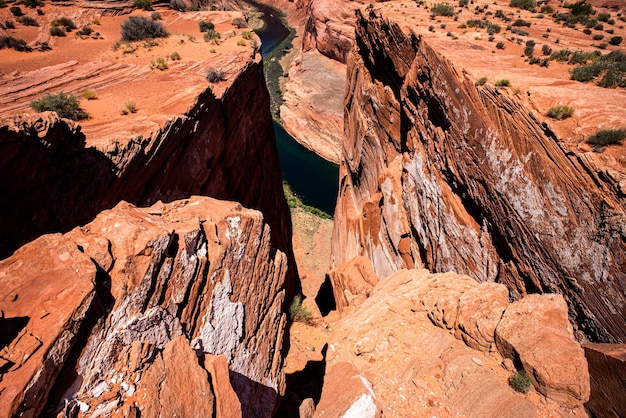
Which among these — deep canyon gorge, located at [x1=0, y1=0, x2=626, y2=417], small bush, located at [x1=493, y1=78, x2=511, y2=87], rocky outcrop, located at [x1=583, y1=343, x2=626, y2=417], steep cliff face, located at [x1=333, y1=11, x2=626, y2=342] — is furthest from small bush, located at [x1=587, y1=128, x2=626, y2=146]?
rocky outcrop, located at [x1=583, y1=343, x2=626, y2=417]

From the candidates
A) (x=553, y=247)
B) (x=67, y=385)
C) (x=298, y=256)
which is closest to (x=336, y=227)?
(x=298, y=256)

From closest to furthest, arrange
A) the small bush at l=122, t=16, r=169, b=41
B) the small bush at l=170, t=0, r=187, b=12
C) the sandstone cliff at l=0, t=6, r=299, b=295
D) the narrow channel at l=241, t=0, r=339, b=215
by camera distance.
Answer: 1. the sandstone cliff at l=0, t=6, r=299, b=295
2. the small bush at l=122, t=16, r=169, b=41
3. the small bush at l=170, t=0, r=187, b=12
4. the narrow channel at l=241, t=0, r=339, b=215

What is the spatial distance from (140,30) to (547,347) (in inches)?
857

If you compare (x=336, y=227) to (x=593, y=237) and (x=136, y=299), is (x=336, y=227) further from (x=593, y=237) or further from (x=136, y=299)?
(x=136, y=299)

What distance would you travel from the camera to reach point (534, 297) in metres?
6.98

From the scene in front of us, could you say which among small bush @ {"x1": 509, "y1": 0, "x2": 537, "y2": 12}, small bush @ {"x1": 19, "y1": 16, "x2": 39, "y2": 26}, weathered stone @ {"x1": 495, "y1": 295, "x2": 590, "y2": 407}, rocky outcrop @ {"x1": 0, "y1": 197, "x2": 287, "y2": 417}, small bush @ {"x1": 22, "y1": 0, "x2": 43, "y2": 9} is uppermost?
small bush @ {"x1": 509, "y1": 0, "x2": 537, "y2": 12}

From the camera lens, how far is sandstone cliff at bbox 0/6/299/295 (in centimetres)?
634

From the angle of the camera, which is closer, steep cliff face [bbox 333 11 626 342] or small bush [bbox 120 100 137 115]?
steep cliff face [bbox 333 11 626 342]

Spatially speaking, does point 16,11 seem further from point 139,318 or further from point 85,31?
point 139,318

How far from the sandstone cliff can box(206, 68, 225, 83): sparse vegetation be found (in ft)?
1.18

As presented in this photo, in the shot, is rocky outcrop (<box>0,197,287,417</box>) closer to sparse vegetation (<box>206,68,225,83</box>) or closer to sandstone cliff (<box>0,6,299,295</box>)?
sandstone cliff (<box>0,6,299,295</box>)

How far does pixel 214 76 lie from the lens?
13.6 metres

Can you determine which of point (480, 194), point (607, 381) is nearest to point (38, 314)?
point (607, 381)

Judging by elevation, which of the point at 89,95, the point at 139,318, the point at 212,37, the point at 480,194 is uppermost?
the point at 212,37
